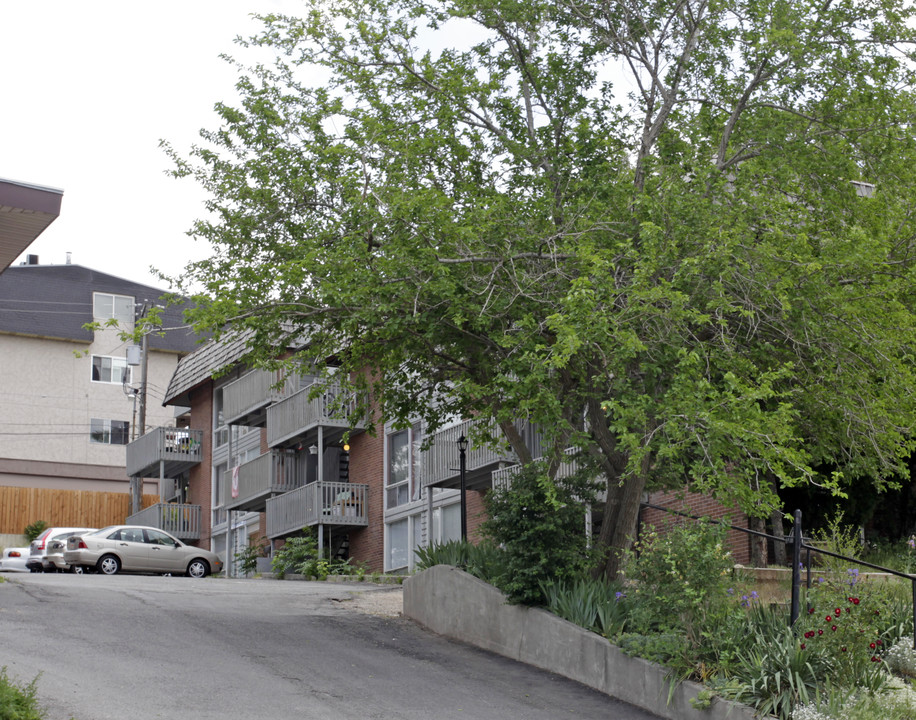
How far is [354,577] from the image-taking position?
96.0ft

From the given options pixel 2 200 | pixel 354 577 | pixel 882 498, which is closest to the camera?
pixel 2 200

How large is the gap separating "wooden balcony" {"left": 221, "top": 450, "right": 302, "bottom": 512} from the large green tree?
57.5 feet

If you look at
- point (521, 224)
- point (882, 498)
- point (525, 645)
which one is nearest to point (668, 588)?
point (525, 645)

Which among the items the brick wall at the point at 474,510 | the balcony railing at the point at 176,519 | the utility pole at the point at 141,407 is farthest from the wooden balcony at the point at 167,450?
the brick wall at the point at 474,510

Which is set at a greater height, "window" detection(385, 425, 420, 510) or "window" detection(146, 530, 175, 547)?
"window" detection(385, 425, 420, 510)

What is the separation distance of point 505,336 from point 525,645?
149 inches

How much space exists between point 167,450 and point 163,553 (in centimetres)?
1159

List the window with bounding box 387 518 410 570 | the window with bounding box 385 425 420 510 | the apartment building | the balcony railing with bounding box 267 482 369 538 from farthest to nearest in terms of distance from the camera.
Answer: the apartment building < the balcony railing with bounding box 267 482 369 538 < the window with bounding box 387 518 410 570 < the window with bounding box 385 425 420 510

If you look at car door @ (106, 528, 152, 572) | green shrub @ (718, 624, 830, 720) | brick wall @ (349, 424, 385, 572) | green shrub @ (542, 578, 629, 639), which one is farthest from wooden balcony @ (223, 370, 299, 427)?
green shrub @ (718, 624, 830, 720)

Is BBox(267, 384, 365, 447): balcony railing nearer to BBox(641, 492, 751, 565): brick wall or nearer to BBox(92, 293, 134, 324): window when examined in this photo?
BBox(641, 492, 751, 565): brick wall

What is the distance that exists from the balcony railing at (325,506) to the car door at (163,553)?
3426mm

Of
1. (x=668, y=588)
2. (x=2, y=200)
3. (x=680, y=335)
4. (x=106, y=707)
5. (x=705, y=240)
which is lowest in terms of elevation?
(x=106, y=707)

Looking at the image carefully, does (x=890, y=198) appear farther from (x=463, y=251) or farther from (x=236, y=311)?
(x=236, y=311)

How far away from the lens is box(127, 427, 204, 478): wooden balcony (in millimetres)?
39688
